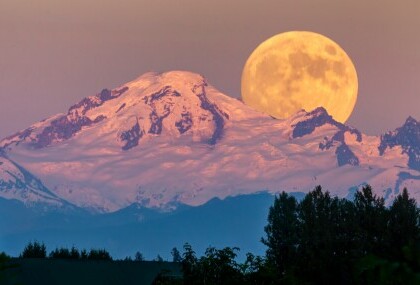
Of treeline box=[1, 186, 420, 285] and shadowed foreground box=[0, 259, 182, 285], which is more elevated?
treeline box=[1, 186, 420, 285]

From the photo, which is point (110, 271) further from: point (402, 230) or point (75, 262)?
point (402, 230)

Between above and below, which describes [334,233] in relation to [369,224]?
below

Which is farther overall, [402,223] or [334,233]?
[334,233]

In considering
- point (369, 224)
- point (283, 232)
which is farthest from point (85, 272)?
point (283, 232)

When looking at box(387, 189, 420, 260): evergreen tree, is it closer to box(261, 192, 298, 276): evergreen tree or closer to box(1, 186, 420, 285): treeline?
box(1, 186, 420, 285): treeline

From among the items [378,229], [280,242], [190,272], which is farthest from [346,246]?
[190,272]

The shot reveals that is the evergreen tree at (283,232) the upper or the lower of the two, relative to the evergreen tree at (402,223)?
upper

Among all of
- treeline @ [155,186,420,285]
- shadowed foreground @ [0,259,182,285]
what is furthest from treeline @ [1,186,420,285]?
shadowed foreground @ [0,259,182,285]

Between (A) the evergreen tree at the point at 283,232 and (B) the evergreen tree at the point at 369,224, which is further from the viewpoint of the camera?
(A) the evergreen tree at the point at 283,232

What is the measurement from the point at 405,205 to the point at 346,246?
1198 cm

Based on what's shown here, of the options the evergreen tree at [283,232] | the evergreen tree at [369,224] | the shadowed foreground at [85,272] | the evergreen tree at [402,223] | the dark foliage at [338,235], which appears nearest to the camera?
the shadowed foreground at [85,272]

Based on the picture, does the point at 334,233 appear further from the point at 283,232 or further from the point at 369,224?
the point at 283,232

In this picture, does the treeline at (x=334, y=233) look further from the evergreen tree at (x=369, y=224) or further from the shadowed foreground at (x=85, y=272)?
the shadowed foreground at (x=85, y=272)

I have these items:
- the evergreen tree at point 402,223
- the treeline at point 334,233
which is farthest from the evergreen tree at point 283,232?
the evergreen tree at point 402,223
